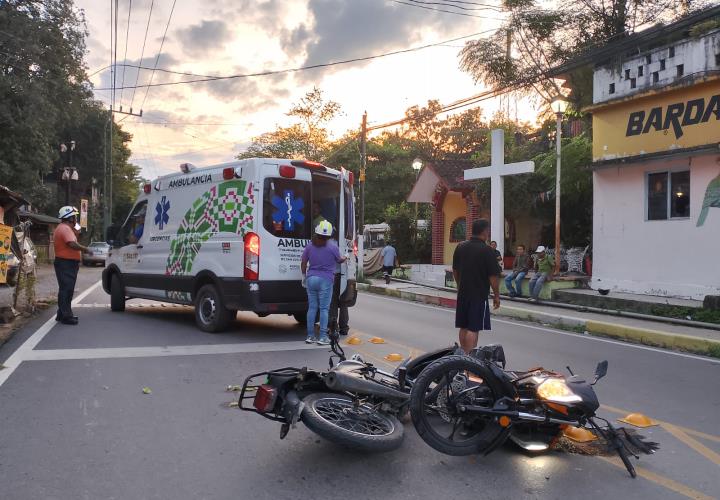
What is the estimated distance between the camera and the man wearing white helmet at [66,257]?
30.1 ft

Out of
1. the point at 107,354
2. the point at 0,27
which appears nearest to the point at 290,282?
the point at 107,354

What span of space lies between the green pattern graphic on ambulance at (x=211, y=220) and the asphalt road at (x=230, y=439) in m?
1.58

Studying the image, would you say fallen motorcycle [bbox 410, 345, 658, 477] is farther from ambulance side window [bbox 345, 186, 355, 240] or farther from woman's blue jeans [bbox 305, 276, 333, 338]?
ambulance side window [bbox 345, 186, 355, 240]

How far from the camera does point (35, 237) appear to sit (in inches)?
1682

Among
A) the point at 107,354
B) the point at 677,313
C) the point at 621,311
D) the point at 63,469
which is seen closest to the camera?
the point at 63,469

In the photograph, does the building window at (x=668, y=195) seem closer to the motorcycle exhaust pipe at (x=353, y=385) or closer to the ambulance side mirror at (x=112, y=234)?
the motorcycle exhaust pipe at (x=353, y=385)

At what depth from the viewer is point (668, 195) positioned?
1362cm

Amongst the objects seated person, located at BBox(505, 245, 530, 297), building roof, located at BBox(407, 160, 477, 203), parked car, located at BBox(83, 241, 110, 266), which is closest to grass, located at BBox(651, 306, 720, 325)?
seated person, located at BBox(505, 245, 530, 297)

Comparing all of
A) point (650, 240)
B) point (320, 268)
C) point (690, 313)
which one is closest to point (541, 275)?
point (650, 240)

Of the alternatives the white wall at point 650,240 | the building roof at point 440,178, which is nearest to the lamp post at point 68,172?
the building roof at point 440,178

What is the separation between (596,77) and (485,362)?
13331 mm

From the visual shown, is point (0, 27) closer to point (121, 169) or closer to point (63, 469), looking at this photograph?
point (63, 469)

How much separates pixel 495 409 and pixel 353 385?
3.15ft

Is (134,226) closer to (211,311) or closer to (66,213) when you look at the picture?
(66,213)
